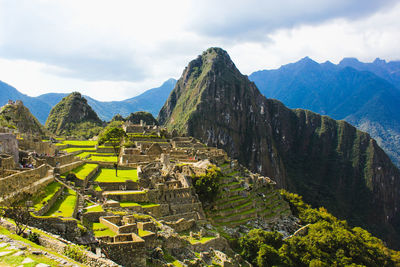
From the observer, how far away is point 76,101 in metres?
144

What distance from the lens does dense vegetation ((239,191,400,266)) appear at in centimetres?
3090

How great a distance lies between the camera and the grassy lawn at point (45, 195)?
16891 mm

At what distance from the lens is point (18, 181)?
18.2 m

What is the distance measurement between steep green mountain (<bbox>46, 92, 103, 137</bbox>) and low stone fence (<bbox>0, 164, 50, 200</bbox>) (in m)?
99.2

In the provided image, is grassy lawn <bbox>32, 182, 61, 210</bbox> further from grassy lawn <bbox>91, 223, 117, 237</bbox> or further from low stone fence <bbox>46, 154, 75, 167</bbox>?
low stone fence <bbox>46, 154, 75, 167</bbox>


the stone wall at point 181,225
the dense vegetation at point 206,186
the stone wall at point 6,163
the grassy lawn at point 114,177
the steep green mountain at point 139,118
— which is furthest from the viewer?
the steep green mountain at point 139,118

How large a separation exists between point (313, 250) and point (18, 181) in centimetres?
3248

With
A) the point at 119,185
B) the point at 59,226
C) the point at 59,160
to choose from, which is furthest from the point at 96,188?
the point at 59,226

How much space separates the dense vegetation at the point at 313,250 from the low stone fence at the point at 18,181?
20.9m

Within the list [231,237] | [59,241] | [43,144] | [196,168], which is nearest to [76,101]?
[43,144]

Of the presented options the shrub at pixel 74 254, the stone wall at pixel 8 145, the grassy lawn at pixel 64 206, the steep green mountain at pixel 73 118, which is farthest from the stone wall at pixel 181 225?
the steep green mountain at pixel 73 118

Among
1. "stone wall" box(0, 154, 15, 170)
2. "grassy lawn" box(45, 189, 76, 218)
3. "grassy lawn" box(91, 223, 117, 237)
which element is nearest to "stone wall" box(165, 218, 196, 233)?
"grassy lawn" box(91, 223, 117, 237)

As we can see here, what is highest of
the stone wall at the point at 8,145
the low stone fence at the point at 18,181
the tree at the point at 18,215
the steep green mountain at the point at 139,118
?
the steep green mountain at the point at 139,118

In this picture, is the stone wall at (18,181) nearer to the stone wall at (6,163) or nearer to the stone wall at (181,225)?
the stone wall at (6,163)
